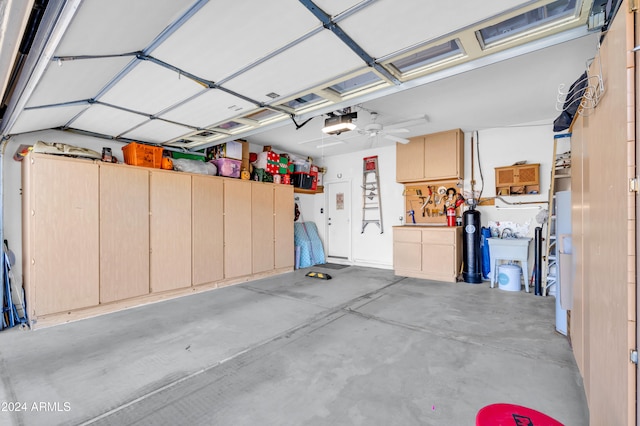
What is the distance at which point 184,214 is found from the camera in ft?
15.0

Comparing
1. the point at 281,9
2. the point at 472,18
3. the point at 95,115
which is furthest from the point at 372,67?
the point at 95,115

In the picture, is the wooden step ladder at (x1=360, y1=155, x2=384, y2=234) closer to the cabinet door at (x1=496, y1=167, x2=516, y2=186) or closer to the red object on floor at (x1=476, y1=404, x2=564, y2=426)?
the cabinet door at (x1=496, y1=167, x2=516, y2=186)

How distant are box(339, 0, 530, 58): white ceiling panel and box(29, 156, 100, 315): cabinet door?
146 inches

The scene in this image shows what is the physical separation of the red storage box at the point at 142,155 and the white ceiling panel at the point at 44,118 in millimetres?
787

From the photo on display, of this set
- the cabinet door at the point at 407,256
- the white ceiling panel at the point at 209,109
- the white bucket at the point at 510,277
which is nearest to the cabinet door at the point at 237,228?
the white ceiling panel at the point at 209,109

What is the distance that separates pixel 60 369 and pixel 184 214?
2.57 meters

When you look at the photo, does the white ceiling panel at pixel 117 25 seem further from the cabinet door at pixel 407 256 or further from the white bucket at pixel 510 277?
the white bucket at pixel 510 277

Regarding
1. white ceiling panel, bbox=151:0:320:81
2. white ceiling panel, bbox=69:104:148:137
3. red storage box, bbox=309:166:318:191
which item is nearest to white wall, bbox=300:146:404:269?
red storage box, bbox=309:166:318:191

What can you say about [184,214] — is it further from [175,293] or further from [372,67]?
[372,67]

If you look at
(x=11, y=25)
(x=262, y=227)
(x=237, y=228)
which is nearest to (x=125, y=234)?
(x=237, y=228)

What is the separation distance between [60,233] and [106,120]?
1.47 meters

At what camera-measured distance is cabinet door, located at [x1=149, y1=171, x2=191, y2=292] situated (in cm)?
425

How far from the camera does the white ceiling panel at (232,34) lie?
1.65 meters

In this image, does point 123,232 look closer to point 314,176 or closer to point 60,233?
point 60,233
